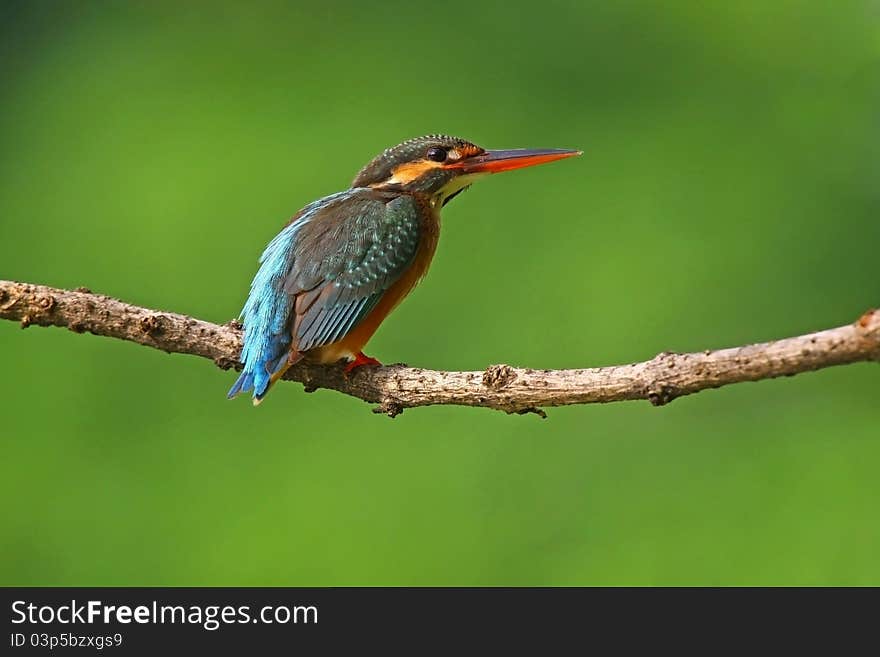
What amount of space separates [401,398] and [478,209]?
2106 mm

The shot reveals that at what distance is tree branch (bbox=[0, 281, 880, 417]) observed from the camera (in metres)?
1.75

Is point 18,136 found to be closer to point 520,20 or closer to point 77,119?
point 77,119

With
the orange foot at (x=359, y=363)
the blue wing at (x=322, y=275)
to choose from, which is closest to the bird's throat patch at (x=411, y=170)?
the blue wing at (x=322, y=275)

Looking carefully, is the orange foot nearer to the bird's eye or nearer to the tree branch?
the tree branch

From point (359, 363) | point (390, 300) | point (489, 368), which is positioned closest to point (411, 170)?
point (390, 300)

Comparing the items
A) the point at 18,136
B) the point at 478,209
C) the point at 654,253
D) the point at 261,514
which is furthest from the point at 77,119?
the point at 654,253

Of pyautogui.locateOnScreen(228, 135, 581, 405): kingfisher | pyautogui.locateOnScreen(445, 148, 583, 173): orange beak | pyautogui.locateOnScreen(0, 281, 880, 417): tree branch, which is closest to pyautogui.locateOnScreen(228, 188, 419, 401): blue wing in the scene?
pyautogui.locateOnScreen(228, 135, 581, 405): kingfisher

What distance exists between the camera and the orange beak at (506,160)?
3.04 metres

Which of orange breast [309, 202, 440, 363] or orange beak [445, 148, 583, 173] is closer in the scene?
orange breast [309, 202, 440, 363]

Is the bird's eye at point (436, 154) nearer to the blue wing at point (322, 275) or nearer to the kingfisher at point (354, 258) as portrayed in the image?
the kingfisher at point (354, 258)

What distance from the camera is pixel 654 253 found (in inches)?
173

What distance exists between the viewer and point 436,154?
3070mm

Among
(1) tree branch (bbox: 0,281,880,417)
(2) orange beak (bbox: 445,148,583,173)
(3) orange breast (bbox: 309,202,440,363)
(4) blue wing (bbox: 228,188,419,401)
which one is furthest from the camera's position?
(2) orange beak (bbox: 445,148,583,173)

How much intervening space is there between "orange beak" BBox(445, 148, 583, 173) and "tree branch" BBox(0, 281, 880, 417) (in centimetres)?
70
